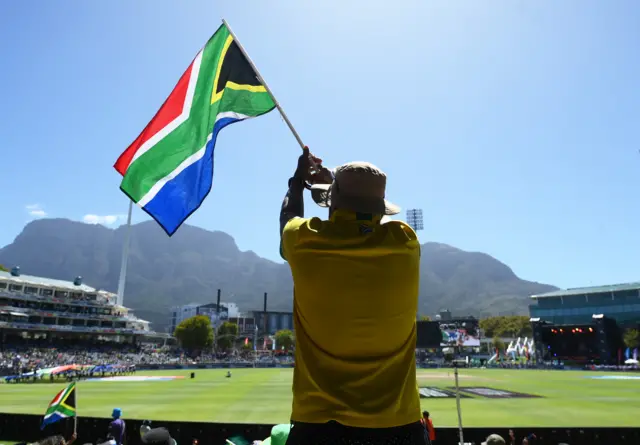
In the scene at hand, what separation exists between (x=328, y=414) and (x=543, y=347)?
259ft

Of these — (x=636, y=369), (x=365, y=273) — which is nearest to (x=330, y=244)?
(x=365, y=273)

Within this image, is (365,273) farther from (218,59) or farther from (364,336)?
(218,59)

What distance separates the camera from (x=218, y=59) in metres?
5.09

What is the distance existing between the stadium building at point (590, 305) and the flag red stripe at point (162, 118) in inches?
3521

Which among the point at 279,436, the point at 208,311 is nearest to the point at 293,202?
the point at 279,436

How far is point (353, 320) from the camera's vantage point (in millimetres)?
1650

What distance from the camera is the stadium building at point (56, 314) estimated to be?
7150 centimetres

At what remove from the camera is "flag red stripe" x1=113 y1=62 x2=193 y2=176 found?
437cm

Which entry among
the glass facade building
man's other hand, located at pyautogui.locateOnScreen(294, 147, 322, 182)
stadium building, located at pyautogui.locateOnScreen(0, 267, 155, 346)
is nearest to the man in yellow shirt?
man's other hand, located at pyautogui.locateOnScreen(294, 147, 322, 182)

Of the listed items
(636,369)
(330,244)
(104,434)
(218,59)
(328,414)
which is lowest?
(636,369)

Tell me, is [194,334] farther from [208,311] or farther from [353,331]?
[353,331]

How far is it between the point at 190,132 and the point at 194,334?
298 feet

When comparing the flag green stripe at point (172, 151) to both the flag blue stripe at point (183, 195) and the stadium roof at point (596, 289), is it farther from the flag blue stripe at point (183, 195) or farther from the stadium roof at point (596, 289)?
the stadium roof at point (596, 289)

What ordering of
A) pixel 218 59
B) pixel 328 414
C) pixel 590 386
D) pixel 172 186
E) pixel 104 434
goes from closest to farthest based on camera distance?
pixel 328 414
pixel 172 186
pixel 218 59
pixel 104 434
pixel 590 386
